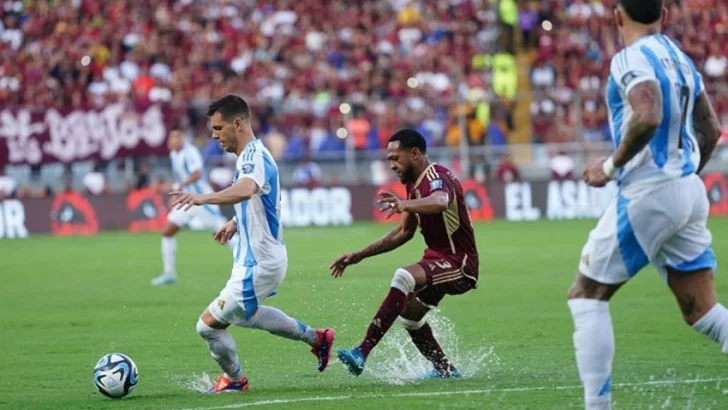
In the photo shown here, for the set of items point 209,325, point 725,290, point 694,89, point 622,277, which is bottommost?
point 725,290

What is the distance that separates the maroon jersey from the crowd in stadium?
20.7 meters

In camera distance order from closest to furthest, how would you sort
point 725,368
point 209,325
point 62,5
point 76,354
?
point 209,325 → point 725,368 → point 76,354 → point 62,5

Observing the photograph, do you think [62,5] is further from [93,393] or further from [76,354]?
[93,393]

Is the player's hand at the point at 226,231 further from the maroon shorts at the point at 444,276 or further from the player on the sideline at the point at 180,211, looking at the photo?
the player on the sideline at the point at 180,211

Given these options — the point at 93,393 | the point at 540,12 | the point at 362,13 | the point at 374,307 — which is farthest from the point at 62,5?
the point at 93,393

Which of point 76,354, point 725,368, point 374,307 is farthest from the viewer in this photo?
point 374,307

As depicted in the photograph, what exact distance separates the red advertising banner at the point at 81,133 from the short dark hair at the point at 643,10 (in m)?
23.9

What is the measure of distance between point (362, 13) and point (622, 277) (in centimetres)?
2960

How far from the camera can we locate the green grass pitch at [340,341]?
8.66m

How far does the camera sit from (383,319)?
9.34 metres

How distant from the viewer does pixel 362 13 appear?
117 ft

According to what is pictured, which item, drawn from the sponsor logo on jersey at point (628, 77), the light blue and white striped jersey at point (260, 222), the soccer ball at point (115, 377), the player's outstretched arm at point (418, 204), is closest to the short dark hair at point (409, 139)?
the player's outstretched arm at point (418, 204)

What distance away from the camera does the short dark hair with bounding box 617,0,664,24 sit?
22.1 ft

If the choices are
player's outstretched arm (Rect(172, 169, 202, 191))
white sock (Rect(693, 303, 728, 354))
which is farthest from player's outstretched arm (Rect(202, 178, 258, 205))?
player's outstretched arm (Rect(172, 169, 202, 191))
